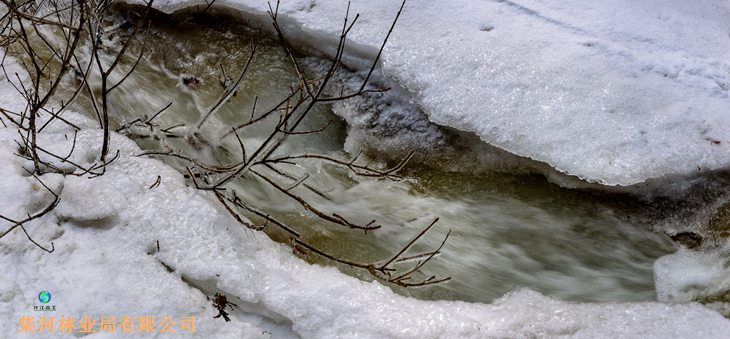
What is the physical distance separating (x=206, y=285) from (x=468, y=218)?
145cm

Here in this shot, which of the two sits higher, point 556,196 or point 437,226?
point 556,196

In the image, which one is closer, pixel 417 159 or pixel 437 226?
pixel 437 226

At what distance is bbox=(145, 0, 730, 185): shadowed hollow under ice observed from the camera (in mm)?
3016

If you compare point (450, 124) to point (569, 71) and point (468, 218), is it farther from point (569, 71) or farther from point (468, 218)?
point (569, 71)

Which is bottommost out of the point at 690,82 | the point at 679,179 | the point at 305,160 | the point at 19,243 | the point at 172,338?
the point at 172,338

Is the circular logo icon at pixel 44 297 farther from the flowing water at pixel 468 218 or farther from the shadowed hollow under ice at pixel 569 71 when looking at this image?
the shadowed hollow under ice at pixel 569 71

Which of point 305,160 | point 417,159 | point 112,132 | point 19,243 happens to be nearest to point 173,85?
point 112,132

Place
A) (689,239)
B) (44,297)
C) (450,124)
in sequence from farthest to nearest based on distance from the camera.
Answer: (450,124) → (689,239) → (44,297)

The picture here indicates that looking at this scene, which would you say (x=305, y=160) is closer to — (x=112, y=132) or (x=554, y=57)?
(x=112, y=132)

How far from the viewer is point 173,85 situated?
3.81 meters

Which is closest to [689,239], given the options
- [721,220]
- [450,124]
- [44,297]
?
[721,220]

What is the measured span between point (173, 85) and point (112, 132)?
69 centimetres

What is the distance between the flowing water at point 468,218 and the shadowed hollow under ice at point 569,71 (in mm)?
273

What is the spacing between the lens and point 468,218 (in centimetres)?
318
